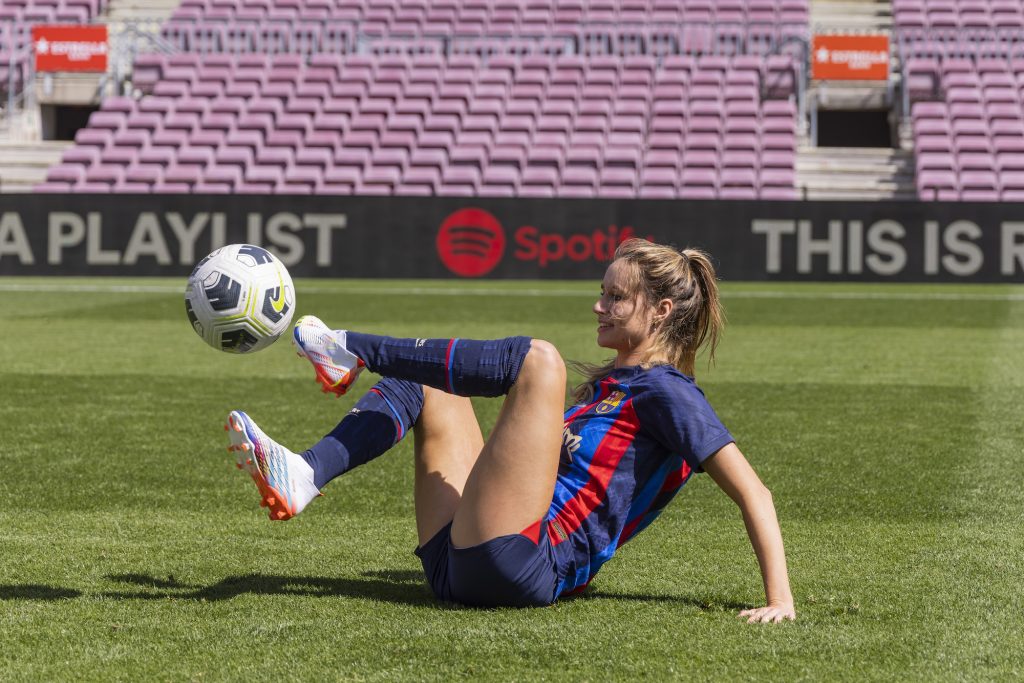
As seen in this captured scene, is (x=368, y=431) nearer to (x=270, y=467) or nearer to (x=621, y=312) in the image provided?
(x=270, y=467)

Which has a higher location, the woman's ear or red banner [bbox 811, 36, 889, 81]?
red banner [bbox 811, 36, 889, 81]

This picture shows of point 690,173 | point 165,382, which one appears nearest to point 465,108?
point 690,173

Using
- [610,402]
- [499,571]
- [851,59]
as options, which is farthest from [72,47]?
[499,571]

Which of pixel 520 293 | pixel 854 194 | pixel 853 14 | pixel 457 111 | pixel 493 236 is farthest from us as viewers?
pixel 853 14

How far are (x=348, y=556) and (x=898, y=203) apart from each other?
17854mm

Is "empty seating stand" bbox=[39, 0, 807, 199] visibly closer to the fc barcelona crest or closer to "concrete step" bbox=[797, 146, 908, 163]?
"concrete step" bbox=[797, 146, 908, 163]

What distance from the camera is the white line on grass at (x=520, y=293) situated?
1894 cm

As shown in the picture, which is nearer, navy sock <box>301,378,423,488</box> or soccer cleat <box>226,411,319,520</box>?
soccer cleat <box>226,411,319,520</box>

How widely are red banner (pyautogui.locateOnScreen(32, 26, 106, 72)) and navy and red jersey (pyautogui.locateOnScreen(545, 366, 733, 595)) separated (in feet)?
82.4

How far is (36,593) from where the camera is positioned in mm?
4195

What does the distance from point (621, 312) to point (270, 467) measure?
3.60 ft

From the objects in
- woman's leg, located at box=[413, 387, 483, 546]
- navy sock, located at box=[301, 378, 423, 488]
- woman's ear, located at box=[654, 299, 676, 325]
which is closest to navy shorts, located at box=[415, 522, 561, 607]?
woman's leg, located at box=[413, 387, 483, 546]

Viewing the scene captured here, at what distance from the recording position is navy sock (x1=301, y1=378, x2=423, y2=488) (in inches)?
158

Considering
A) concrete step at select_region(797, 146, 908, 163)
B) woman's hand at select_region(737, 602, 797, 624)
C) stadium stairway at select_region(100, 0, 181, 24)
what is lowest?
concrete step at select_region(797, 146, 908, 163)
